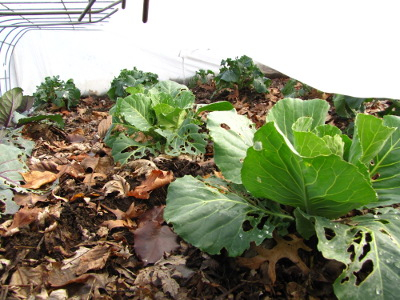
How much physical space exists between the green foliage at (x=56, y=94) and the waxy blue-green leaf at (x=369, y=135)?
173 inches

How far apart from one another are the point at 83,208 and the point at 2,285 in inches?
22.9

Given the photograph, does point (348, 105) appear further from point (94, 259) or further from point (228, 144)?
point (94, 259)

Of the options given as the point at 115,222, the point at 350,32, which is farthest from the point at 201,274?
the point at 350,32

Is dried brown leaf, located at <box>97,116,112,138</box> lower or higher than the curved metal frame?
lower

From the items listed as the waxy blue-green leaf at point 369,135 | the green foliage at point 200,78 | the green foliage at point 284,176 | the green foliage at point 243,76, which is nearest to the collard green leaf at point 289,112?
the green foliage at point 284,176

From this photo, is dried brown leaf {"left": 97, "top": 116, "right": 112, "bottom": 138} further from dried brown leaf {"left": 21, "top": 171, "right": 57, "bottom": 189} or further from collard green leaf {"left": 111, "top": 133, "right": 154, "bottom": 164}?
dried brown leaf {"left": 21, "top": 171, "right": 57, "bottom": 189}

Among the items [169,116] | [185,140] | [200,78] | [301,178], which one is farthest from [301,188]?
[200,78]

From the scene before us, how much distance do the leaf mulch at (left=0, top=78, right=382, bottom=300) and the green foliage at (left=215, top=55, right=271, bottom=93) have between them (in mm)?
2199

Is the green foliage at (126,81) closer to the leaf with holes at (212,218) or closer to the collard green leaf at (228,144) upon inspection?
the collard green leaf at (228,144)

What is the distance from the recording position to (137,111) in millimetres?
2467

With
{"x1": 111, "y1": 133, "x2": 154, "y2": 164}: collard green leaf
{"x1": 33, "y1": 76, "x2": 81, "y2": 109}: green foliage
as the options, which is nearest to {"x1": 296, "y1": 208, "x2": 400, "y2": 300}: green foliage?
{"x1": 111, "y1": 133, "x2": 154, "y2": 164}: collard green leaf

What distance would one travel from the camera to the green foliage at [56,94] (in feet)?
15.3

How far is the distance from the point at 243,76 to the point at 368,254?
3388 millimetres

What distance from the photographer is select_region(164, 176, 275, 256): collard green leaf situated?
1.35 metres
